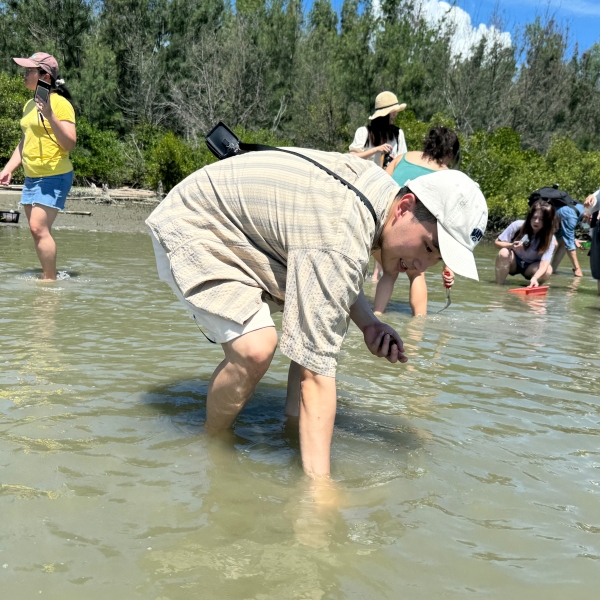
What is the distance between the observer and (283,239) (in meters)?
2.61

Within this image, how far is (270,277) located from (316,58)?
33.5 meters

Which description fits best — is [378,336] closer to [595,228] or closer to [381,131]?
[381,131]

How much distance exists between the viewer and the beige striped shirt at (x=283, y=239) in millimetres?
2422

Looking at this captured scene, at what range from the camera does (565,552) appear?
7.64 ft

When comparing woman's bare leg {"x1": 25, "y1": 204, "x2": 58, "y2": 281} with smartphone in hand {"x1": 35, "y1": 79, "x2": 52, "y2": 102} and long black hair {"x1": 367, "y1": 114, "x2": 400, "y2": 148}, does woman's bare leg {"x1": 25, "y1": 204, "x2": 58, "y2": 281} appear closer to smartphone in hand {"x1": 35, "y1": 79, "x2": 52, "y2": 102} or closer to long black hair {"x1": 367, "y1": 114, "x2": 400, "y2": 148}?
smartphone in hand {"x1": 35, "y1": 79, "x2": 52, "y2": 102}

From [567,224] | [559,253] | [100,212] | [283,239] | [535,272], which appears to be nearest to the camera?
[283,239]

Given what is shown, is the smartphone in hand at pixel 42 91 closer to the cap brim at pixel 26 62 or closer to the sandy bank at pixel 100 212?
the cap brim at pixel 26 62

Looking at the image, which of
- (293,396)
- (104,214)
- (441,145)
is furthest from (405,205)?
(104,214)

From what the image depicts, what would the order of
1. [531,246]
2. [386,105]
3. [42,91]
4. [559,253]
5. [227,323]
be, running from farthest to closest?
[559,253], [531,246], [386,105], [42,91], [227,323]

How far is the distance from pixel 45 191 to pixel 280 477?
4.64 m

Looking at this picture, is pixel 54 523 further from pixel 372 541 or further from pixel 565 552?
pixel 565 552

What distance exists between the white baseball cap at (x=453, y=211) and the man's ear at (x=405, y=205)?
1.0 inches

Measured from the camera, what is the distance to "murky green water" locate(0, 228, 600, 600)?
2.09m

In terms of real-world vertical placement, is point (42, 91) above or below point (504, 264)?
above
